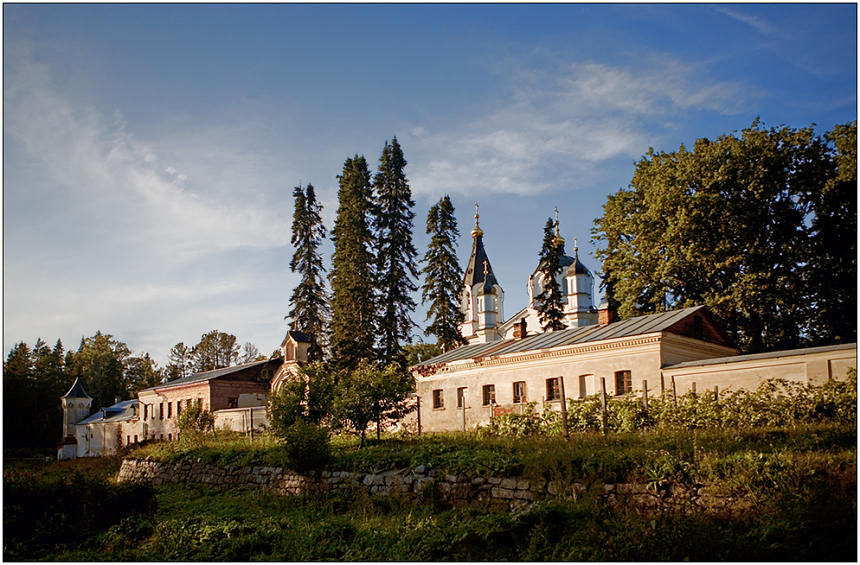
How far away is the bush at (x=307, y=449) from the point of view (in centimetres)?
1628

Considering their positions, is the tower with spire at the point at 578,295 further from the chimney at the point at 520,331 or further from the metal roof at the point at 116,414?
the metal roof at the point at 116,414

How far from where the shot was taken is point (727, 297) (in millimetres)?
27047

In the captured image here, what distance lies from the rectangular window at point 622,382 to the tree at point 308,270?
23.4m

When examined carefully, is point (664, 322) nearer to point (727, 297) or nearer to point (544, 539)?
point (727, 297)

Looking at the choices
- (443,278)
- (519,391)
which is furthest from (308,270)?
(519,391)

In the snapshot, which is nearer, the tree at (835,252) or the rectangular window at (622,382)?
the rectangular window at (622,382)

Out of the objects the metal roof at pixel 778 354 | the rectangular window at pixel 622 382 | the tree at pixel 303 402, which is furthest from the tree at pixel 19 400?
the metal roof at pixel 778 354

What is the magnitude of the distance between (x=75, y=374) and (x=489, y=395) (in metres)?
48.4

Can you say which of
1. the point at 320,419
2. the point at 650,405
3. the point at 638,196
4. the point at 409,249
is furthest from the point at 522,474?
the point at 409,249

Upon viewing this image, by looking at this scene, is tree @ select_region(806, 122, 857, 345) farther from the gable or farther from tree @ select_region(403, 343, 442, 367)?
tree @ select_region(403, 343, 442, 367)

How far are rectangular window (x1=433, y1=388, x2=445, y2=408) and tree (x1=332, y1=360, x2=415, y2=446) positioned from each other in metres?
6.03

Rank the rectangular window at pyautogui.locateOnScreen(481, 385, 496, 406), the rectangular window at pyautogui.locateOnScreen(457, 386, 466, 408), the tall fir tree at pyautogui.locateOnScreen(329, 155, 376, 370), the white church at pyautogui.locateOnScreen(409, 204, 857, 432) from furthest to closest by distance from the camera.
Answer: the tall fir tree at pyautogui.locateOnScreen(329, 155, 376, 370)
the rectangular window at pyautogui.locateOnScreen(457, 386, 466, 408)
the rectangular window at pyautogui.locateOnScreen(481, 385, 496, 406)
the white church at pyautogui.locateOnScreen(409, 204, 857, 432)

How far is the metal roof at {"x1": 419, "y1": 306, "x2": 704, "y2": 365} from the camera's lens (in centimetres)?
2314

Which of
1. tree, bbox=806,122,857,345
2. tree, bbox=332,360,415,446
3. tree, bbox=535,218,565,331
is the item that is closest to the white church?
tree, bbox=332,360,415,446
